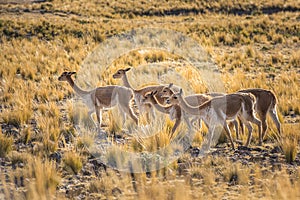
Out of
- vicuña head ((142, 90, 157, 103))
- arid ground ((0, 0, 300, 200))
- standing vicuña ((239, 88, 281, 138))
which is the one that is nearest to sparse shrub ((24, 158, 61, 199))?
arid ground ((0, 0, 300, 200))

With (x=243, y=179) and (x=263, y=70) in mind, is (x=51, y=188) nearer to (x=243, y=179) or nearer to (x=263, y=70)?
(x=243, y=179)

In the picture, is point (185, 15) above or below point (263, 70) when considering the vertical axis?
above

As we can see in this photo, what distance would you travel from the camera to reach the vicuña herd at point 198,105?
6.94 metres

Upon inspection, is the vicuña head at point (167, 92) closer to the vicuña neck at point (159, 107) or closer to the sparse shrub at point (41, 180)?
the vicuña neck at point (159, 107)

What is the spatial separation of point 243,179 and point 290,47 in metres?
13.7

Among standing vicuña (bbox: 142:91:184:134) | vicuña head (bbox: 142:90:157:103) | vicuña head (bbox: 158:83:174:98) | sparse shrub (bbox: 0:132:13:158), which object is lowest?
sparse shrub (bbox: 0:132:13:158)

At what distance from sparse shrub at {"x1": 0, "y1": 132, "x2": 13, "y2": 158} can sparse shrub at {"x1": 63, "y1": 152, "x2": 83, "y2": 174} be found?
3.67ft

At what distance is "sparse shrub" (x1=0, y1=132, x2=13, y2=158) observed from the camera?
7152 mm

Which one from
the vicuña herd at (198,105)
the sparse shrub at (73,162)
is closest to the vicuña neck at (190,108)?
the vicuña herd at (198,105)

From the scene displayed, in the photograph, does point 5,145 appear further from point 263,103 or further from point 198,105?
point 263,103

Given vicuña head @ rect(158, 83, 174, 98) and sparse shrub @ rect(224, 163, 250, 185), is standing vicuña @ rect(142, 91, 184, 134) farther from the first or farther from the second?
sparse shrub @ rect(224, 163, 250, 185)

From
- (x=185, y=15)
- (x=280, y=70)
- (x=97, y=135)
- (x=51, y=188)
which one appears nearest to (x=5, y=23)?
(x=185, y=15)

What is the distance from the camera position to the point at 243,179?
5.88 metres

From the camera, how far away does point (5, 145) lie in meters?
7.28
